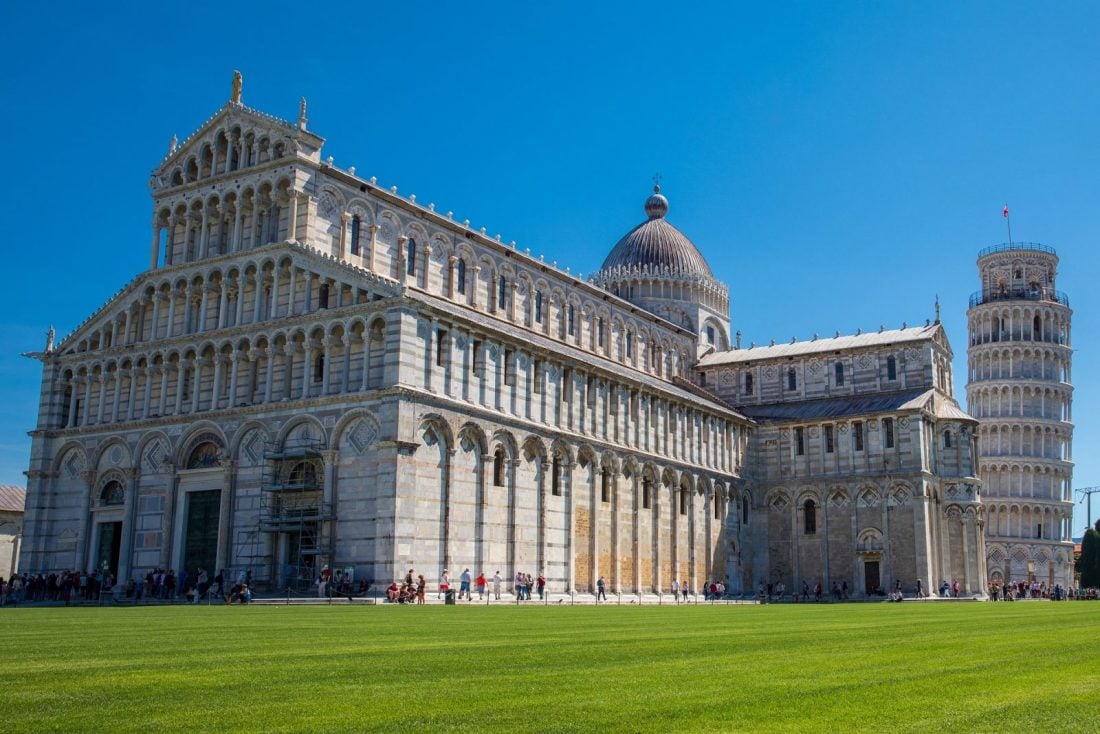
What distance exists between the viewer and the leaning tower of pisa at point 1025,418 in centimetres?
9281

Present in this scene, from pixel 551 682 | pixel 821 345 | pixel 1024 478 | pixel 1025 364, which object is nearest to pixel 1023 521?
pixel 1024 478

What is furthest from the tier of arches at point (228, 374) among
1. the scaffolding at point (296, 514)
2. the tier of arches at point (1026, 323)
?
the tier of arches at point (1026, 323)

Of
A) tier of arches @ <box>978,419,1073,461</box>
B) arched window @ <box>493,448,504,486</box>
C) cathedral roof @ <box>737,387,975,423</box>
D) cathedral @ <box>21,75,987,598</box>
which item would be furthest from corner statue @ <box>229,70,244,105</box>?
tier of arches @ <box>978,419,1073,461</box>

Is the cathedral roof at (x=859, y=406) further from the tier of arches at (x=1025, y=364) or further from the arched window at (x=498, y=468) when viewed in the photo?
the tier of arches at (x=1025, y=364)

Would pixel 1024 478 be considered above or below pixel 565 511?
above

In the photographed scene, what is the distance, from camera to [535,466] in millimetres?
47062

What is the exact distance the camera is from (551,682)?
33.5 ft

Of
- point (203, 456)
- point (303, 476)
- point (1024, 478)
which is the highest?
point (1024, 478)

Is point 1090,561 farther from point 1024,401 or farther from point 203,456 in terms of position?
point 203,456

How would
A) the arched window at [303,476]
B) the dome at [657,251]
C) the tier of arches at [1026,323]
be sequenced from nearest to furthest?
the arched window at [303,476], the dome at [657,251], the tier of arches at [1026,323]

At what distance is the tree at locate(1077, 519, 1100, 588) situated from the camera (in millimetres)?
88375

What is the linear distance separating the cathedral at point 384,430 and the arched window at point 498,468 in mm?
127

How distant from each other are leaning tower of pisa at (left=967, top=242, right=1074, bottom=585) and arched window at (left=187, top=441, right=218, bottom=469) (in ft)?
233

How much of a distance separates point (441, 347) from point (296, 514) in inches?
344
